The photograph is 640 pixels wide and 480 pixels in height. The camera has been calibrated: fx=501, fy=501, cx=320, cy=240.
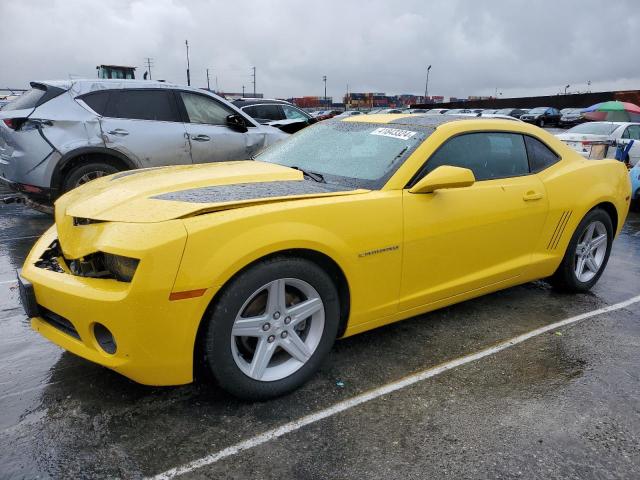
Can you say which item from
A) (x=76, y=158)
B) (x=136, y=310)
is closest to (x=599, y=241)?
(x=136, y=310)

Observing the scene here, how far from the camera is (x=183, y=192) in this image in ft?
8.67

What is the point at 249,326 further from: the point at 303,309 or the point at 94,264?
the point at 94,264

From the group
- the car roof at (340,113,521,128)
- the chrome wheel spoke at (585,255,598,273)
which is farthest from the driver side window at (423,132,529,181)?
the chrome wheel spoke at (585,255,598,273)

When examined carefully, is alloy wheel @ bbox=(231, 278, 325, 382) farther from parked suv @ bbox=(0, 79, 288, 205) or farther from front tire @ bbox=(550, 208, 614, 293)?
parked suv @ bbox=(0, 79, 288, 205)

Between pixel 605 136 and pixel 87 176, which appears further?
pixel 605 136

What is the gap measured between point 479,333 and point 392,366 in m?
0.85

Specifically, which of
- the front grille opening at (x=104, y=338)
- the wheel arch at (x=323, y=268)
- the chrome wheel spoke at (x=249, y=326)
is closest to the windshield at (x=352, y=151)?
the wheel arch at (x=323, y=268)

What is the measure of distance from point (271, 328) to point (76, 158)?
14.0 ft

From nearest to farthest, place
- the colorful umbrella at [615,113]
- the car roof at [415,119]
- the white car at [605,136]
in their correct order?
1. the car roof at [415,119]
2. the white car at [605,136]
3. the colorful umbrella at [615,113]

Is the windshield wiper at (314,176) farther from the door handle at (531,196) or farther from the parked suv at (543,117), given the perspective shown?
the parked suv at (543,117)

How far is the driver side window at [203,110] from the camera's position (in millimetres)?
6516

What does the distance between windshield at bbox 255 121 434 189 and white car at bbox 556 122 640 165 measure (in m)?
8.76

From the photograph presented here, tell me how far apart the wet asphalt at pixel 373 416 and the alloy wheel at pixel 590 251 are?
814mm

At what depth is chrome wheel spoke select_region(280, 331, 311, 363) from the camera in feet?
8.59
